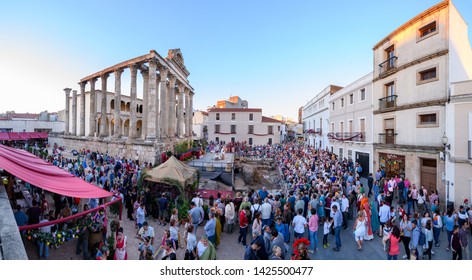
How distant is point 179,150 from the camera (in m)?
20.9

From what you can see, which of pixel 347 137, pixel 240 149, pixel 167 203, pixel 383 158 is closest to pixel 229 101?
pixel 240 149

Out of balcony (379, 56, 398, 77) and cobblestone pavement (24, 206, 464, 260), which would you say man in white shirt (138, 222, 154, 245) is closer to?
cobblestone pavement (24, 206, 464, 260)

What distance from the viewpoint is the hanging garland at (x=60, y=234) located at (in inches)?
179

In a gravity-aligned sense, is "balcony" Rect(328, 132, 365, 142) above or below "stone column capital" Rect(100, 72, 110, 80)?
below

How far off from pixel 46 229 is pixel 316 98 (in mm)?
30284

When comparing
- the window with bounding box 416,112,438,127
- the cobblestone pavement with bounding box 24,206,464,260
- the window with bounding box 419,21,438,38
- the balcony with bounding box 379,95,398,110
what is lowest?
the cobblestone pavement with bounding box 24,206,464,260

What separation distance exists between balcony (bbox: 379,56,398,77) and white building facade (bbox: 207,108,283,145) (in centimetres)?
2569

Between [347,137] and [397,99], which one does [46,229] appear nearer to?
[397,99]

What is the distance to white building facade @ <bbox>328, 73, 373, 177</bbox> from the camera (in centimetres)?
1511

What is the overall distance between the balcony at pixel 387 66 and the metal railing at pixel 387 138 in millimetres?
3721

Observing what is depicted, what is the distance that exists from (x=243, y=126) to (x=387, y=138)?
89.9 ft

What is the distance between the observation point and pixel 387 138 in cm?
1327

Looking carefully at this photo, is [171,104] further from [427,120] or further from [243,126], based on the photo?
[427,120]

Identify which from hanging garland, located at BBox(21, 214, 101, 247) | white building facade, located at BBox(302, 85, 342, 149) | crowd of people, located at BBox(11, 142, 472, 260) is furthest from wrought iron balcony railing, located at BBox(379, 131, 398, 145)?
hanging garland, located at BBox(21, 214, 101, 247)
